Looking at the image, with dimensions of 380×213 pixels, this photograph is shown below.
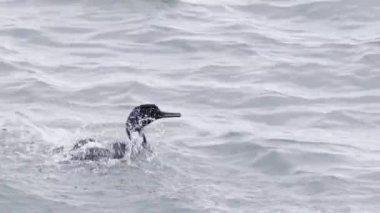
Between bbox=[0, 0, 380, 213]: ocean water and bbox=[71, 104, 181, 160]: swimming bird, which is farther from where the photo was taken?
bbox=[71, 104, 181, 160]: swimming bird

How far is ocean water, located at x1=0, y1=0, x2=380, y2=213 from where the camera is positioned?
1055 cm

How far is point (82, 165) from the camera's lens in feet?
37.1

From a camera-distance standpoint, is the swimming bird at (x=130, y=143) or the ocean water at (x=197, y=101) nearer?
the ocean water at (x=197, y=101)

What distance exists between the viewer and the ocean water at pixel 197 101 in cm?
1055

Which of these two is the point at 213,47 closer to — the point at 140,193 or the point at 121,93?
the point at 121,93

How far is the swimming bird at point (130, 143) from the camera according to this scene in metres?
11.5

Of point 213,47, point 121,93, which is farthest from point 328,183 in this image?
point 213,47

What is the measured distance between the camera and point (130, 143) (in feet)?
39.0

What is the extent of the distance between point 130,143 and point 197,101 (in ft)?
6.98

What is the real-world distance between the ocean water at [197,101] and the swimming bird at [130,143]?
145 millimetres

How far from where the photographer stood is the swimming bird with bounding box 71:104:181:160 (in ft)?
37.7

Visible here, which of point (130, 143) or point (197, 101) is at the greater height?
point (197, 101)

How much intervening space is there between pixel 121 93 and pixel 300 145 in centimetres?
283

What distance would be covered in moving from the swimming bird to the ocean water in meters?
0.14
